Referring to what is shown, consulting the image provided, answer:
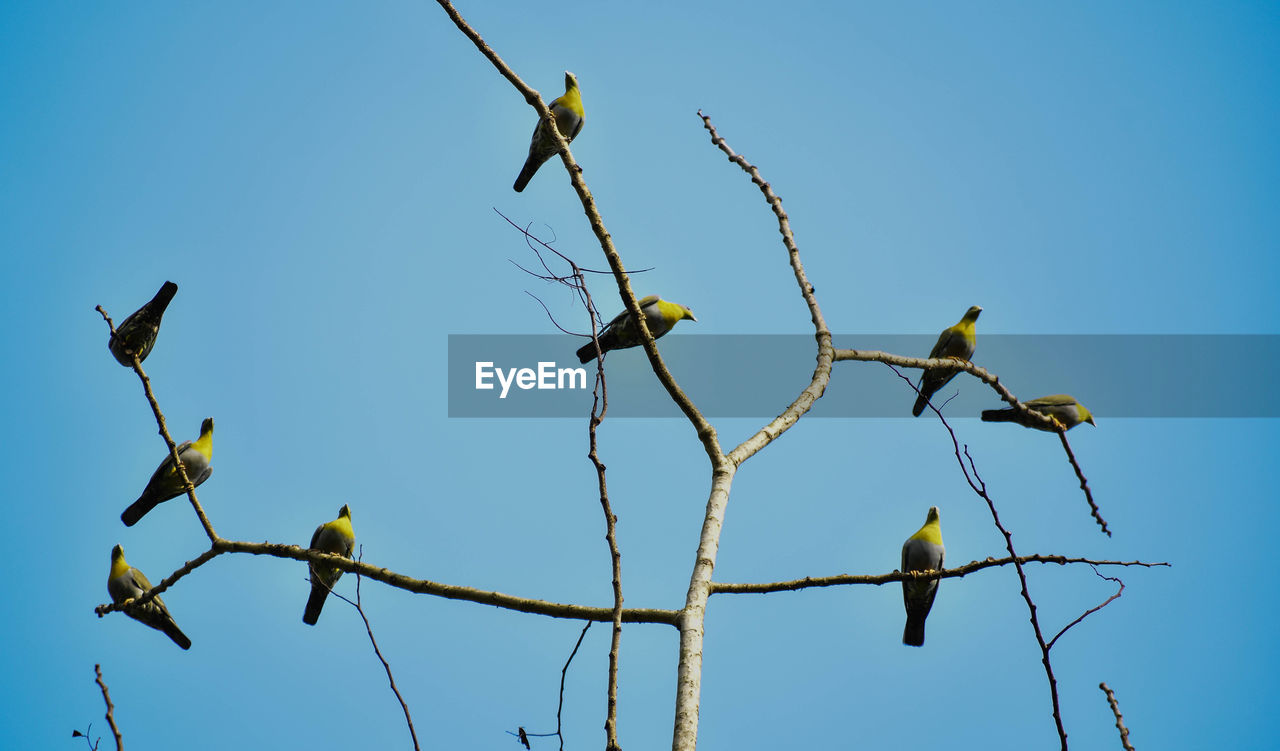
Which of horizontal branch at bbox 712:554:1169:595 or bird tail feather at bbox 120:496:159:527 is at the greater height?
bird tail feather at bbox 120:496:159:527

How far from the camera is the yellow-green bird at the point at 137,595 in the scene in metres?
5.61

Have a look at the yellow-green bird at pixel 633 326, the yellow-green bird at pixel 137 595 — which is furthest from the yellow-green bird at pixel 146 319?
the yellow-green bird at pixel 633 326

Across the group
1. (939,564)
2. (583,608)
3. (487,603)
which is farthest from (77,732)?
(939,564)

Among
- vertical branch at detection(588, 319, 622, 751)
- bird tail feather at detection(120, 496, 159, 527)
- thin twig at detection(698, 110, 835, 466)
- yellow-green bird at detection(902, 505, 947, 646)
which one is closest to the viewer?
vertical branch at detection(588, 319, 622, 751)

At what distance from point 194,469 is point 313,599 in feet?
6.04

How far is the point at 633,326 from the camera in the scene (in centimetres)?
645

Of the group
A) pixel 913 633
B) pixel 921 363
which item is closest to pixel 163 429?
pixel 921 363

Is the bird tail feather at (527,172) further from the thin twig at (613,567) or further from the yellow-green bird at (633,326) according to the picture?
the thin twig at (613,567)

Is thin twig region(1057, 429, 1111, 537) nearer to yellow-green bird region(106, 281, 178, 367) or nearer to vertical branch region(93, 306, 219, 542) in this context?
vertical branch region(93, 306, 219, 542)

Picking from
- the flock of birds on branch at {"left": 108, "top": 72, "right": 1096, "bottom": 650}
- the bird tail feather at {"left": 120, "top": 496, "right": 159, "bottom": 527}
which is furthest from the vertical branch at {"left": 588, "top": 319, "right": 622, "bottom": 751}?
the bird tail feather at {"left": 120, "top": 496, "right": 159, "bottom": 527}

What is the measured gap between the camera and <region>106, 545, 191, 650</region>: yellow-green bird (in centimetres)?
561

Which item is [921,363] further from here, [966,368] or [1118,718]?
[1118,718]

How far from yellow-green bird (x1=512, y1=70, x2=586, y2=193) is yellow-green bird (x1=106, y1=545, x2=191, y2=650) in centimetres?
408

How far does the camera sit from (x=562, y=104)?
741 cm
